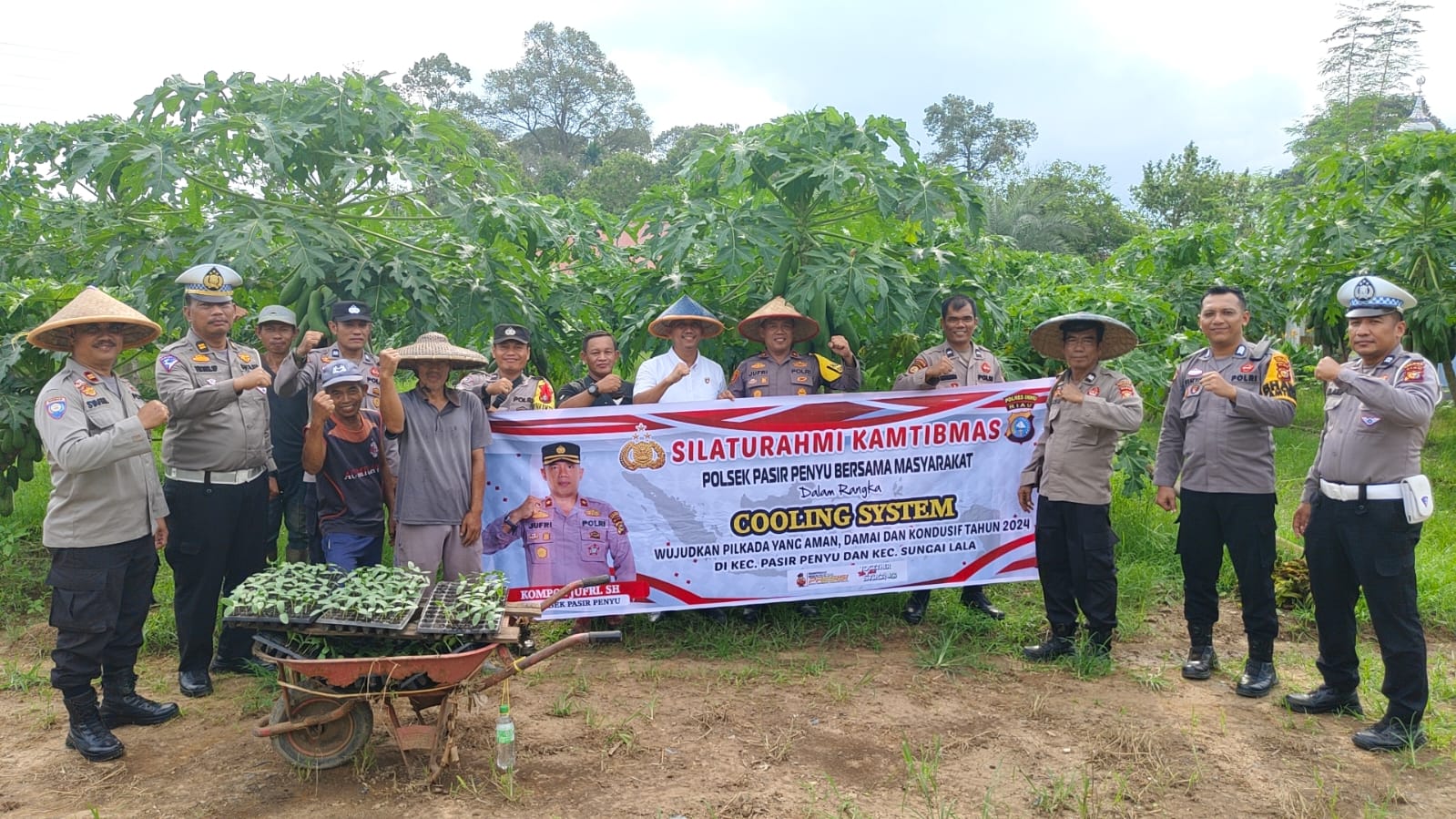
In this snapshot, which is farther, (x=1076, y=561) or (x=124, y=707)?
(x=1076, y=561)

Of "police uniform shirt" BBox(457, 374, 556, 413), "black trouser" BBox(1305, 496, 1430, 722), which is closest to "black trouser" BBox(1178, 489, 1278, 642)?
"black trouser" BBox(1305, 496, 1430, 722)

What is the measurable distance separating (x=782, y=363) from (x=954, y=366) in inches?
40.3

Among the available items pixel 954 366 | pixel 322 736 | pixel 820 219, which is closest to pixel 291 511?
pixel 322 736

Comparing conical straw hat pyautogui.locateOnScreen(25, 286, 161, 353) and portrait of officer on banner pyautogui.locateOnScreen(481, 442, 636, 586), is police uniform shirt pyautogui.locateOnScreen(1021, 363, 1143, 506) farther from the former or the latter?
conical straw hat pyautogui.locateOnScreen(25, 286, 161, 353)

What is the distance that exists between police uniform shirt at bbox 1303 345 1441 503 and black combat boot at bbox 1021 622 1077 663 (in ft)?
5.03

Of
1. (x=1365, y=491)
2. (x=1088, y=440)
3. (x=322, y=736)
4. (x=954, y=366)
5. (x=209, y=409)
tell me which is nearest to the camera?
(x=322, y=736)

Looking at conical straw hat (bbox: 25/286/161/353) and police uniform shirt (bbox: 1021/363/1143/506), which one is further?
police uniform shirt (bbox: 1021/363/1143/506)

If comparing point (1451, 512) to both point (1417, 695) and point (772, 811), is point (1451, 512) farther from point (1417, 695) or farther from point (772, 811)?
point (772, 811)

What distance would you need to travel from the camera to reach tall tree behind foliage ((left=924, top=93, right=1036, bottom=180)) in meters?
54.4

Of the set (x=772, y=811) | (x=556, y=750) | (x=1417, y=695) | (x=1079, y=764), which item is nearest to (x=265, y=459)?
(x=556, y=750)

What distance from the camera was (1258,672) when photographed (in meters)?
4.85

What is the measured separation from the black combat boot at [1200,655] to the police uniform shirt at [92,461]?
509 cm

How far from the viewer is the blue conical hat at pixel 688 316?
214 inches

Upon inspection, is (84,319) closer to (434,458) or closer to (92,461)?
(92,461)
